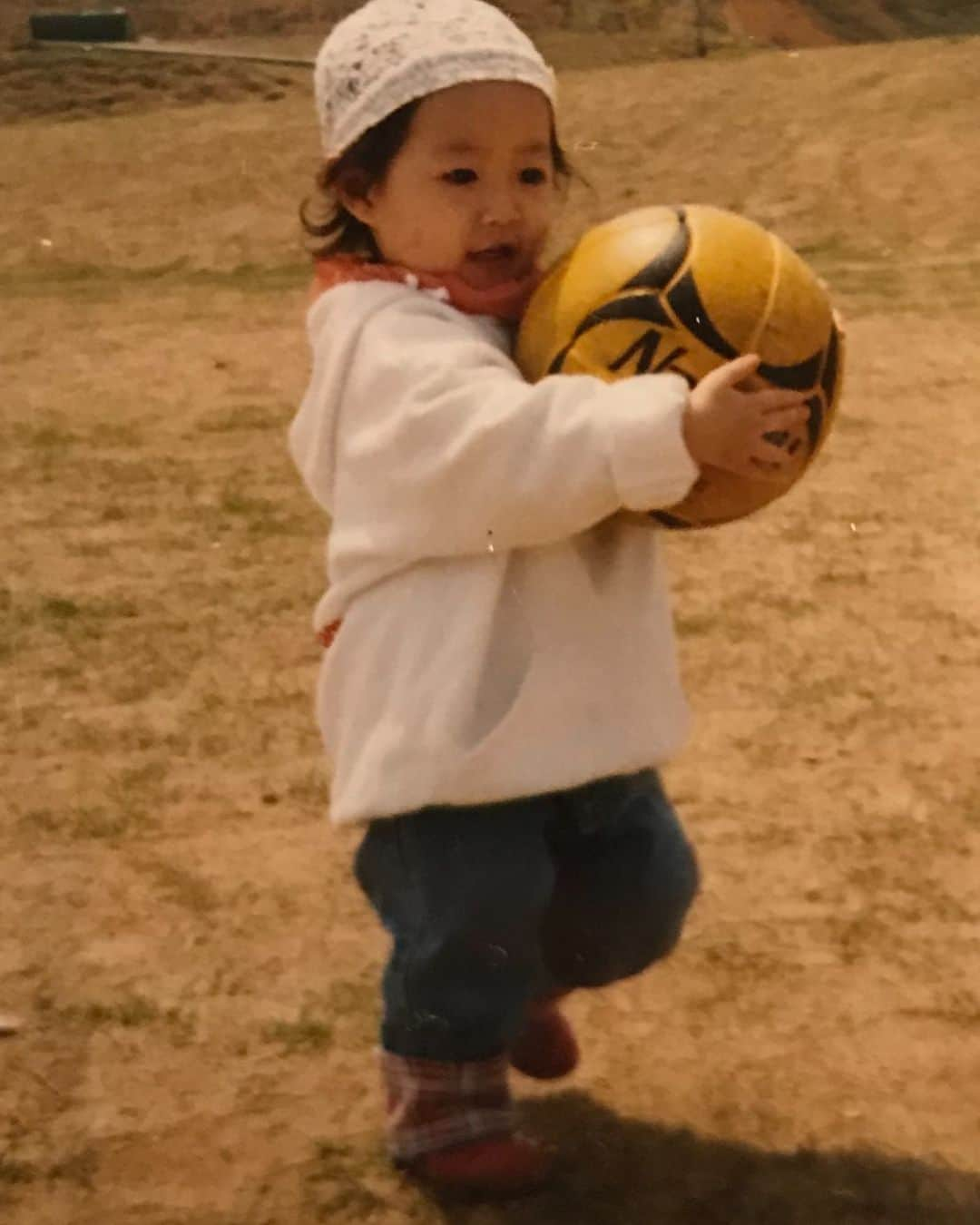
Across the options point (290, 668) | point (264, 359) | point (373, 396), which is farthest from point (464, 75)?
point (264, 359)

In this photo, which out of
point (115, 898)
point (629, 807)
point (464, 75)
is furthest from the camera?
point (115, 898)

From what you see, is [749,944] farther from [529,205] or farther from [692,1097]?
[529,205]

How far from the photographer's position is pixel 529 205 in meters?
1.31

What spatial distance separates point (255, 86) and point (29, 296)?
6.10 feet

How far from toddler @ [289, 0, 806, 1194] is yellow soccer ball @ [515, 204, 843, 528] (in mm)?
A: 37

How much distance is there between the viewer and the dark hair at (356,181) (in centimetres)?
131

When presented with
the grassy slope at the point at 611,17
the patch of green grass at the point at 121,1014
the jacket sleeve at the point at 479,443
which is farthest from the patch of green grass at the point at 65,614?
the grassy slope at the point at 611,17

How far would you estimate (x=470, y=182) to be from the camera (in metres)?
1.29

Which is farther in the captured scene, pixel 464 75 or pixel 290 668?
pixel 290 668

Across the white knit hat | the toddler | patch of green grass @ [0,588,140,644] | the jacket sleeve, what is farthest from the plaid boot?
patch of green grass @ [0,588,140,644]

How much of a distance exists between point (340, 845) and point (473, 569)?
70 centimetres

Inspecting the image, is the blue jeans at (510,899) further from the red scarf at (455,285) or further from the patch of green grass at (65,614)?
the patch of green grass at (65,614)

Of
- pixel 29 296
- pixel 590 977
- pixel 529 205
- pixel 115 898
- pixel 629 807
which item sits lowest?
pixel 29 296

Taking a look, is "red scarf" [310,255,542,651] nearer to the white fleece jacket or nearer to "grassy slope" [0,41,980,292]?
the white fleece jacket
